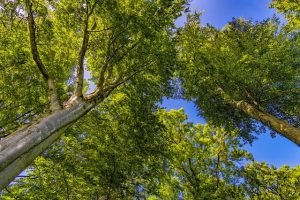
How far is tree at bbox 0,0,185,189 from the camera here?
8.18 metres

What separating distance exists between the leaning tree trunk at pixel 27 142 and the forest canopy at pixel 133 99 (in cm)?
2

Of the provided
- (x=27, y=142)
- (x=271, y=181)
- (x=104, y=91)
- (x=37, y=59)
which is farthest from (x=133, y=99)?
(x=271, y=181)

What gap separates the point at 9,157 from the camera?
4824 mm

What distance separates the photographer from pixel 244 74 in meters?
12.5

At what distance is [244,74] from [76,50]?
682 cm

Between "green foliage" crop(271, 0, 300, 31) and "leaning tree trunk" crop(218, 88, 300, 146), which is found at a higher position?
"green foliage" crop(271, 0, 300, 31)

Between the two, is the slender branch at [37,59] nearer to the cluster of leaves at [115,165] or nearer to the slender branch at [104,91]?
the slender branch at [104,91]

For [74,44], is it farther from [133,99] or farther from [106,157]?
[106,157]

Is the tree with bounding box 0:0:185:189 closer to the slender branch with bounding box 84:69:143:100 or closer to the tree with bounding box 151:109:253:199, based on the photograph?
the slender branch with bounding box 84:69:143:100

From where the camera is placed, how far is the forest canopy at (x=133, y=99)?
8.56 m

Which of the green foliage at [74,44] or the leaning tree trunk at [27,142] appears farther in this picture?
the green foliage at [74,44]

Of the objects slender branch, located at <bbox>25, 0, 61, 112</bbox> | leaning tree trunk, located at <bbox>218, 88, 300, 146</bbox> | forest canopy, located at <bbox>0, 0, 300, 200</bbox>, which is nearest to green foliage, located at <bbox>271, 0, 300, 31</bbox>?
forest canopy, located at <bbox>0, 0, 300, 200</bbox>

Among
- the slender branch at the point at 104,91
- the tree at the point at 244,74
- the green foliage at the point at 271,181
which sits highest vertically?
the tree at the point at 244,74

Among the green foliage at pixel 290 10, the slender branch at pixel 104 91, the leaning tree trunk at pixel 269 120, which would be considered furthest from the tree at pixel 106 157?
the green foliage at pixel 290 10
